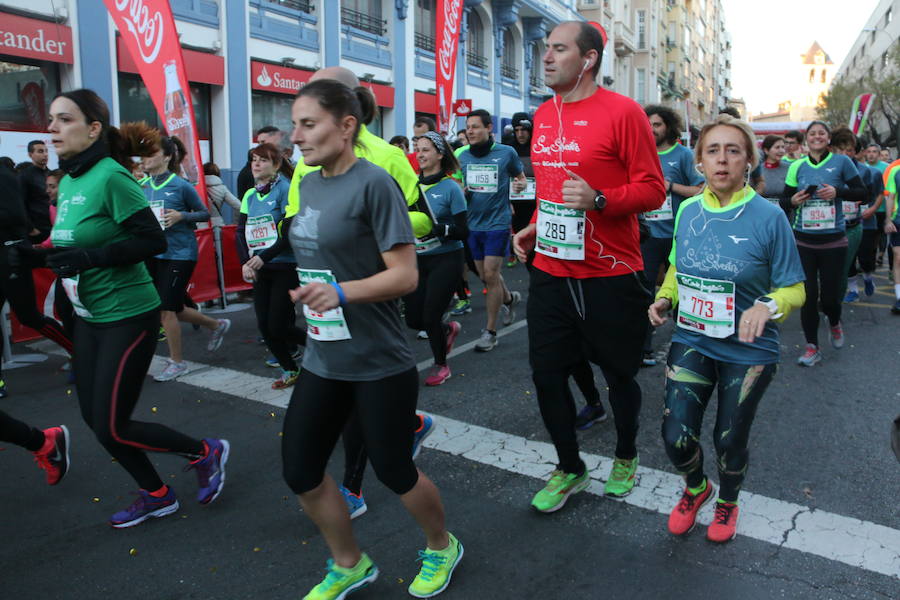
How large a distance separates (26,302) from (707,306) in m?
5.14

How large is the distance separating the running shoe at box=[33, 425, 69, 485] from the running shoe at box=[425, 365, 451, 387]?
258cm

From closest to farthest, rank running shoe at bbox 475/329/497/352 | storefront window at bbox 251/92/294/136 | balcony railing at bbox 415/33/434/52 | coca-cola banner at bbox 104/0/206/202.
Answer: running shoe at bbox 475/329/497/352 → coca-cola banner at bbox 104/0/206/202 → storefront window at bbox 251/92/294/136 → balcony railing at bbox 415/33/434/52

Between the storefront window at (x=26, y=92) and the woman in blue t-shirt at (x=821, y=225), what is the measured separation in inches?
408

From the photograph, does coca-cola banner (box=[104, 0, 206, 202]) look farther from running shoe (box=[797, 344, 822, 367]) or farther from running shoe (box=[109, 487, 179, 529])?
running shoe (box=[797, 344, 822, 367])

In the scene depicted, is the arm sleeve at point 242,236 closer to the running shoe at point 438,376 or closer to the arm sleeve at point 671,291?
the running shoe at point 438,376

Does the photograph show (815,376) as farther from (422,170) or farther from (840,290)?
(422,170)

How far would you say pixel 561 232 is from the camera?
135 inches

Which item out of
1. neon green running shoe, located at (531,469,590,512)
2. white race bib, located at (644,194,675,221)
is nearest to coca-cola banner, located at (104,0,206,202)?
white race bib, located at (644,194,675,221)

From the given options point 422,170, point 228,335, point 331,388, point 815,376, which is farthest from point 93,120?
point 815,376

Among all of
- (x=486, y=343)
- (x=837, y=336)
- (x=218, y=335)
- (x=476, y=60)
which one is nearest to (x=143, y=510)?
(x=218, y=335)

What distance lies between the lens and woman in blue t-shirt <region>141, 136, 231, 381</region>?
602 centimetres

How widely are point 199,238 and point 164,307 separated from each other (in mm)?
2982

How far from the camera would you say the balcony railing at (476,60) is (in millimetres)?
25425

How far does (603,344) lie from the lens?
3.40 meters
